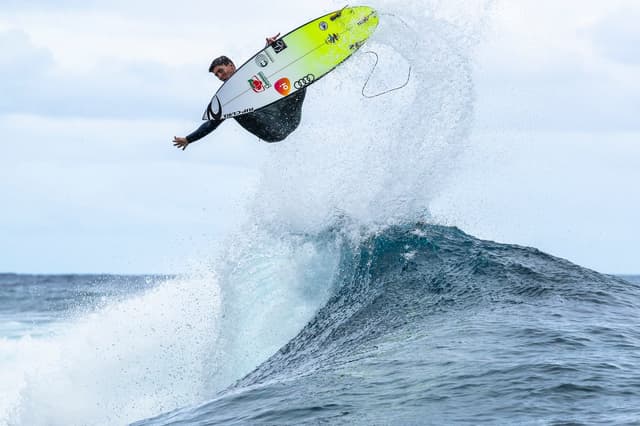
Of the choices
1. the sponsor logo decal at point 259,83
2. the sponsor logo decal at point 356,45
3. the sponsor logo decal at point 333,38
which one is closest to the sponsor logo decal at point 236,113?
the sponsor logo decal at point 259,83

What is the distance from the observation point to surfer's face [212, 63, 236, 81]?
11.3m

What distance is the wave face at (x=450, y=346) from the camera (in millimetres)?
6273

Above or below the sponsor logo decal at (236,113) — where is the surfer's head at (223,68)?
above

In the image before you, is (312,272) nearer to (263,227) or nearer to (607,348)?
(263,227)

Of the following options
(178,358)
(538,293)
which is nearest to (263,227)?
(178,358)

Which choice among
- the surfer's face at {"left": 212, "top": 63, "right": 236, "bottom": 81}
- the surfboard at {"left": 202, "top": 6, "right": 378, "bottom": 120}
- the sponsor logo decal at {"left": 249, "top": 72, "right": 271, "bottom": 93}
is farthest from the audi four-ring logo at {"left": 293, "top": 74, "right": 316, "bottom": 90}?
the surfer's face at {"left": 212, "top": 63, "right": 236, "bottom": 81}

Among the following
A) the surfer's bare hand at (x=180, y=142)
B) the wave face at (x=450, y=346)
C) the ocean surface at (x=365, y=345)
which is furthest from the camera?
the surfer's bare hand at (x=180, y=142)

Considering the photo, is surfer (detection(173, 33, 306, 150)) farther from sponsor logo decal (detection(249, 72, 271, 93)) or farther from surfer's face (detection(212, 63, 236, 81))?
sponsor logo decal (detection(249, 72, 271, 93))

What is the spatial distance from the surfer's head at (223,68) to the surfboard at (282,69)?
0.12m

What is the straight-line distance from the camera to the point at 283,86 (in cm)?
1126

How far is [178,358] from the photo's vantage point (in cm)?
1188

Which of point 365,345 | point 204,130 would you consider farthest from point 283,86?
point 365,345

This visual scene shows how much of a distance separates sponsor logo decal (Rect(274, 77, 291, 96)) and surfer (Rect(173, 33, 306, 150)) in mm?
97

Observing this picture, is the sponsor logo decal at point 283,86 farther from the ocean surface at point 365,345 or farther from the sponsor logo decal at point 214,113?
the ocean surface at point 365,345
